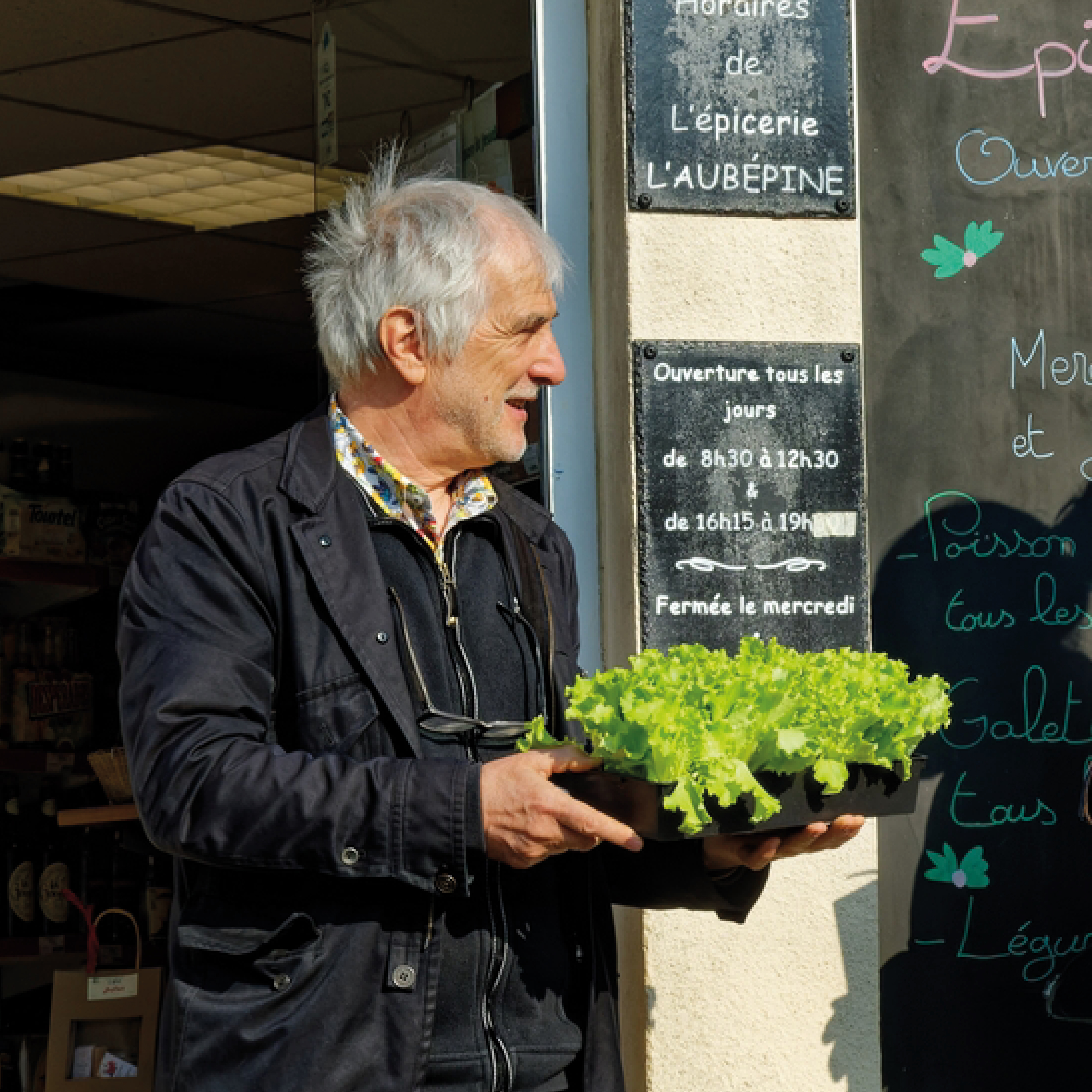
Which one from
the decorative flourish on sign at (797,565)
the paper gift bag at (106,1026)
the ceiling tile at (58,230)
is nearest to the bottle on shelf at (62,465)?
the ceiling tile at (58,230)

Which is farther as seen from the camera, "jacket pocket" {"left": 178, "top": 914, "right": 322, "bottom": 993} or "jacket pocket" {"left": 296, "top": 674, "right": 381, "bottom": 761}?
"jacket pocket" {"left": 296, "top": 674, "right": 381, "bottom": 761}

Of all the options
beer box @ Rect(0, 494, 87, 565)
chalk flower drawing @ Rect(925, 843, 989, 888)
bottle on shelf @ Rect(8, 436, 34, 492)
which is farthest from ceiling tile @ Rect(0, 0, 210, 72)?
chalk flower drawing @ Rect(925, 843, 989, 888)

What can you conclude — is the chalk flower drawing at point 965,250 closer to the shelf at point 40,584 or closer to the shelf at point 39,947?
the shelf at point 40,584

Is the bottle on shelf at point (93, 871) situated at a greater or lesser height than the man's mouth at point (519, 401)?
lesser

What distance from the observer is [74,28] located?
5.25 metres

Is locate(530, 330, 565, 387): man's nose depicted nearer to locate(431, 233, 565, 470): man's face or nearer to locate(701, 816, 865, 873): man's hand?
locate(431, 233, 565, 470): man's face

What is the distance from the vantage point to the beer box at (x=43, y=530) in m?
5.98

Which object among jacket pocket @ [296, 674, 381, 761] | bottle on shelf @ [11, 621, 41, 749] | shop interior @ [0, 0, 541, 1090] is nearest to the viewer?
jacket pocket @ [296, 674, 381, 761]

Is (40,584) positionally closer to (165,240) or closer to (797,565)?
(165,240)

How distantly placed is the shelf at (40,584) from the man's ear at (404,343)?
3770 mm

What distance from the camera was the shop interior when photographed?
4.11 metres

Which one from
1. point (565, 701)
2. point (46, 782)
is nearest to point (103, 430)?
point (46, 782)

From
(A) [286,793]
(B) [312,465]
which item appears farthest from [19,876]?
(A) [286,793]

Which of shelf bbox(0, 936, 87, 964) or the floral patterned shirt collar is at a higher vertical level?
the floral patterned shirt collar
